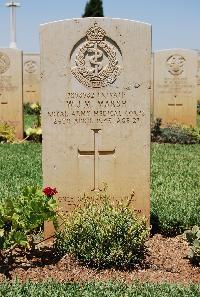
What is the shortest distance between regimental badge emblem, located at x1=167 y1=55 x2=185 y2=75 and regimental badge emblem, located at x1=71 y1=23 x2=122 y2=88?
931cm

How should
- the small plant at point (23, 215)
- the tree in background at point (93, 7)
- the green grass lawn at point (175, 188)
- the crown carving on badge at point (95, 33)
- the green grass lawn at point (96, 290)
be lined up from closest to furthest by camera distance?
1. the green grass lawn at point (96, 290)
2. the small plant at point (23, 215)
3. the crown carving on badge at point (95, 33)
4. the green grass lawn at point (175, 188)
5. the tree in background at point (93, 7)

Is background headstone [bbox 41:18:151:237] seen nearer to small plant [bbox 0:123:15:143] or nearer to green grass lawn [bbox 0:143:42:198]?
green grass lawn [bbox 0:143:42:198]

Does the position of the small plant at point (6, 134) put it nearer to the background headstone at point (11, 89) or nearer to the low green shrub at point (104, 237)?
the background headstone at point (11, 89)

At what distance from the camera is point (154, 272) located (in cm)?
454

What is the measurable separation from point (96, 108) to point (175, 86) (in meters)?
9.57

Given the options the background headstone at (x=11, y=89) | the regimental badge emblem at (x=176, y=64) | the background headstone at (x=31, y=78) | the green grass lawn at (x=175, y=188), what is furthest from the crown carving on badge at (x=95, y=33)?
the background headstone at (x=31, y=78)

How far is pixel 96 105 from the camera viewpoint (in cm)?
514

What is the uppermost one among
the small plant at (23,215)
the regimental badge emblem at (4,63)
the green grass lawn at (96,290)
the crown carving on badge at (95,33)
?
the regimental badge emblem at (4,63)

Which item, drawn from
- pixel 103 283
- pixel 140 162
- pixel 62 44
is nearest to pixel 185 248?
pixel 140 162

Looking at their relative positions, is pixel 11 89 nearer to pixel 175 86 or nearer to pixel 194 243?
pixel 175 86

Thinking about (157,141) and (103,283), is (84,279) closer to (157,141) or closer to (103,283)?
(103,283)

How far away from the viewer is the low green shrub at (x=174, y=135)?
1274 centimetres

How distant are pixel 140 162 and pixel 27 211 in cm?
132

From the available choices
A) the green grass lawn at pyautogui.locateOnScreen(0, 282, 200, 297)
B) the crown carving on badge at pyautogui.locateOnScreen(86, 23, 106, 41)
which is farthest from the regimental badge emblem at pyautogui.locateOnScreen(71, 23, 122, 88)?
the green grass lawn at pyautogui.locateOnScreen(0, 282, 200, 297)
